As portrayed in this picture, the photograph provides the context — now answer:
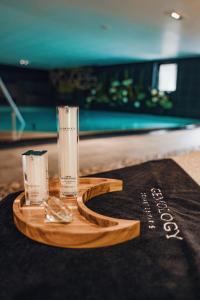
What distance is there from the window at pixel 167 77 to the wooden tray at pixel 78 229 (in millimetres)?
9936

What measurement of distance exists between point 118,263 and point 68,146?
1.15 ft

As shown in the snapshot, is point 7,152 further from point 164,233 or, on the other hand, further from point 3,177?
point 164,233

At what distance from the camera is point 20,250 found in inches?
22.5

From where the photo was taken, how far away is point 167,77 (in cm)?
1016

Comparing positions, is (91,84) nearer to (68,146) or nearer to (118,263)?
(68,146)

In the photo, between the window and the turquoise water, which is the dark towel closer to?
the turquoise water

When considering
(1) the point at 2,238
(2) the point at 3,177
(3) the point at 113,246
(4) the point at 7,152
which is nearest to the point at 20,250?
(1) the point at 2,238

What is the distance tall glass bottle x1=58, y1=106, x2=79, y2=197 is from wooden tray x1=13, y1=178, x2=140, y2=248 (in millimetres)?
80

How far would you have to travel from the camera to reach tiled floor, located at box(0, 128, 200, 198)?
318 centimetres

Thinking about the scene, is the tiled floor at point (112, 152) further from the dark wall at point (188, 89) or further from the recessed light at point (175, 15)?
the dark wall at point (188, 89)

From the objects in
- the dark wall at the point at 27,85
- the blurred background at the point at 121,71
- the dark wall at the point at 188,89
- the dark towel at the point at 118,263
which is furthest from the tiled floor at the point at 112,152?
the dark wall at the point at 27,85

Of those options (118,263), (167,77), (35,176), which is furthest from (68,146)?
(167,77)

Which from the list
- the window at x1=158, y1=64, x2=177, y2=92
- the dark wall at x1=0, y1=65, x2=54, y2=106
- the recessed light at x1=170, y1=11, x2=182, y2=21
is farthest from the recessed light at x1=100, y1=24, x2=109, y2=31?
the dark wall at x1=0, y1=65, x2=54, y2=106

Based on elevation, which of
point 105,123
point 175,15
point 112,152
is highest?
point 175,15
